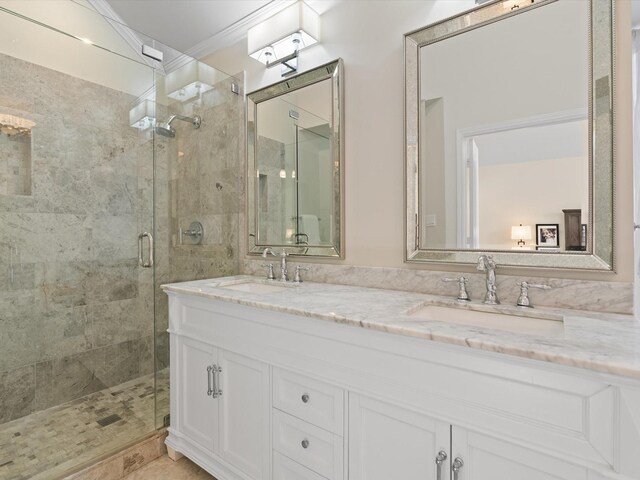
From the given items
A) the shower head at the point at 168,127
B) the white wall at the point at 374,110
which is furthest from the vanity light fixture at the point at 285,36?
the shower head at the point at 168,127

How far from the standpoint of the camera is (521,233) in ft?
4.18

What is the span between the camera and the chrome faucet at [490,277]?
1261mm

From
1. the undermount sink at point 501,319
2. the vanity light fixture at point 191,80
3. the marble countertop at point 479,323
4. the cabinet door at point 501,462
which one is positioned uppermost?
the vanity light fixture at point 191,80

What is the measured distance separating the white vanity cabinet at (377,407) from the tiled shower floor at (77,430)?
365 mm

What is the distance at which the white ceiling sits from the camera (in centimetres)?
210

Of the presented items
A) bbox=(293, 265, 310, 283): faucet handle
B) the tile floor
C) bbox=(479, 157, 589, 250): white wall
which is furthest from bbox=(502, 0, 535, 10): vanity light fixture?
the tile floor

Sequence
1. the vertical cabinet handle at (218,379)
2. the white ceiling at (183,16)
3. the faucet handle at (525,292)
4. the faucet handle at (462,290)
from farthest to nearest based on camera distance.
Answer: the white ceiling at (183,16) → the vertical cabinet handle at (218,379) → the faucet handle at (462,290) → the faucet handle at (525,292)

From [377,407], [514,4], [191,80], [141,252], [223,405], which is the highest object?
[191,80]

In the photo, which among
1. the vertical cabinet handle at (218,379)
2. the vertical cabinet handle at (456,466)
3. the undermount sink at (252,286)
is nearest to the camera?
the vertical cabinet handle at (456,466)

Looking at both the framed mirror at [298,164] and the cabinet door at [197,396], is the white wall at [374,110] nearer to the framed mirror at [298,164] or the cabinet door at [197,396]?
the framed mirror at [298,164]

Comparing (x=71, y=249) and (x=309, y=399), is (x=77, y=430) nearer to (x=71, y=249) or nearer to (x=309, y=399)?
(x=71, y=249)

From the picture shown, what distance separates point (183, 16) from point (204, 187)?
1.12m

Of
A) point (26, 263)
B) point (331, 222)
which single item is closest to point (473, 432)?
point (331, 222)

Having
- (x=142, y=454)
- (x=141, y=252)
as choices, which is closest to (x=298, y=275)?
(x=141, y=252)
